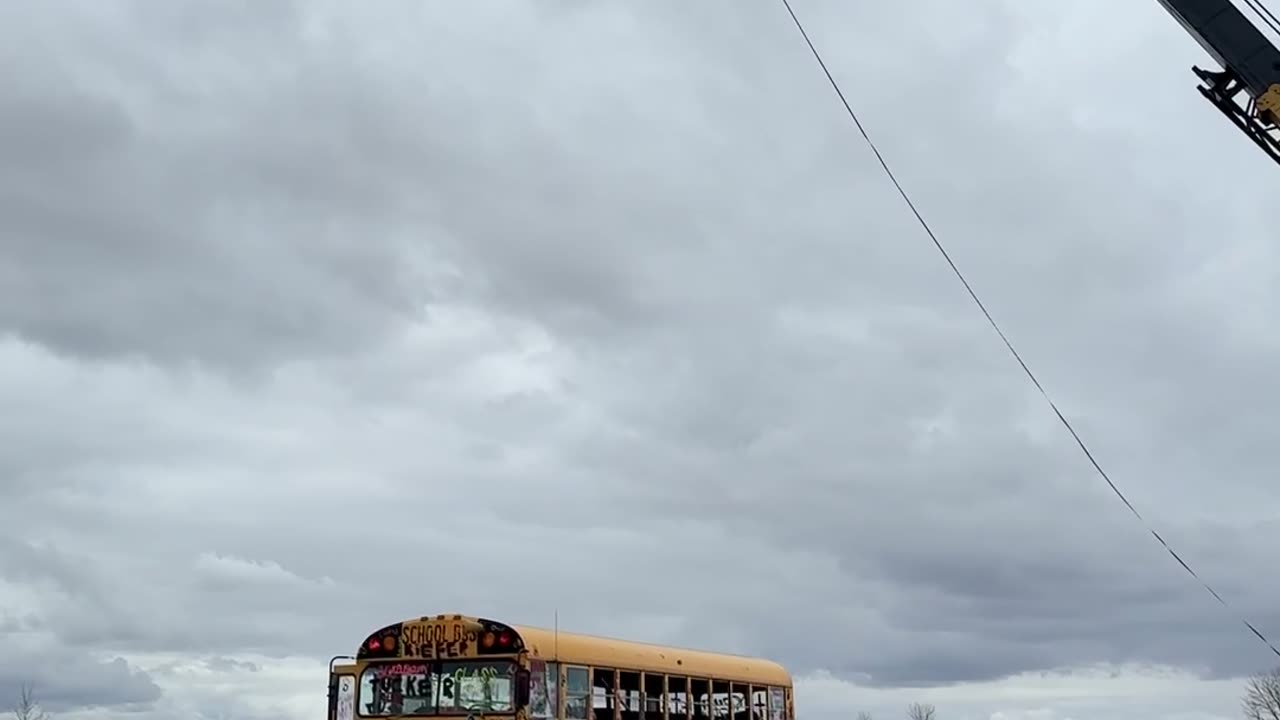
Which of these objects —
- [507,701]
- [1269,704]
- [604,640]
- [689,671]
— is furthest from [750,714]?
[1269,704]

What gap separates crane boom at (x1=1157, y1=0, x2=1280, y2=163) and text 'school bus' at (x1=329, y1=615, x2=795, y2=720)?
1067 cm

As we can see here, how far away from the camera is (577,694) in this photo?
691 inches

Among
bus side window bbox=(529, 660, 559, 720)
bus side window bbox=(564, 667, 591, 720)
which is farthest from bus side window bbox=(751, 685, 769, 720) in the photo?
bus side window bbox=(529, 660, 559, 720)

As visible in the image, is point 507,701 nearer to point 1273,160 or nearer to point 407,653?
point 407,653

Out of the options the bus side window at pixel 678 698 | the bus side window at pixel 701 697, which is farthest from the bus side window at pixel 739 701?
the bus side window at pixel 678 698

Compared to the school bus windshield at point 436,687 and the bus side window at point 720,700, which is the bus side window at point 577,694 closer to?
the school bus windshield at point 436,687

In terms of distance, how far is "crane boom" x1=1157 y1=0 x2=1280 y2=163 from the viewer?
17.9 meters

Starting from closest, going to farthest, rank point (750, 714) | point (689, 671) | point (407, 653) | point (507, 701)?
point (507, 701) → point (407, 653) → point (689, 671) → point (750, 714)

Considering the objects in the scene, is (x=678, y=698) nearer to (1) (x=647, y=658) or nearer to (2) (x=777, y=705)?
(1) (x=647, y=658)

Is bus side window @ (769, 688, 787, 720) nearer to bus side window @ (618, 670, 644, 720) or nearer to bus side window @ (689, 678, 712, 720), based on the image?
bus side window @ (689, 678, 712, 720)

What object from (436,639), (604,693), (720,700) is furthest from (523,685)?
(720,700)

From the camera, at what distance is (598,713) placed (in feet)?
59.1

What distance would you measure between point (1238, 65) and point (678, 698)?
11479 millimetres

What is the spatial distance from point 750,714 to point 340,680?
673 centimetres
